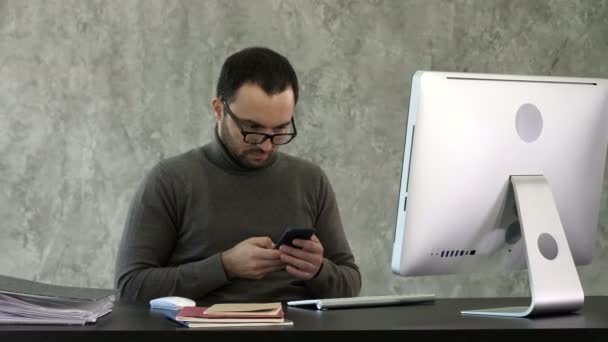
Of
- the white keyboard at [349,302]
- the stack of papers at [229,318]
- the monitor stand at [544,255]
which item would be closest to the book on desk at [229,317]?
the stack of papers at [229,318]

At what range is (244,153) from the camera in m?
2.29

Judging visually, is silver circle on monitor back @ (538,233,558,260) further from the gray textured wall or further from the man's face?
the gray textured wall

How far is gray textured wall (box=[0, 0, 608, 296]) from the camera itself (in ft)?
9.79

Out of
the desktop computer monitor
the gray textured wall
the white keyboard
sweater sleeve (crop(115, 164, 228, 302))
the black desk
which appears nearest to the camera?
the black desk


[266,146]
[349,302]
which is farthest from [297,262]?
[266,146]

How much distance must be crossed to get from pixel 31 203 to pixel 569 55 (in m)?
2.02

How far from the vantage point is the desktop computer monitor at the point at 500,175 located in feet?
5.12

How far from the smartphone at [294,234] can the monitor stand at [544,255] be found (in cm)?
36

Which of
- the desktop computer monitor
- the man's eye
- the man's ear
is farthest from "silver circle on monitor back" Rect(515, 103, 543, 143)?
the man's ear

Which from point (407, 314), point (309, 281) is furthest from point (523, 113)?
point (309, 281)

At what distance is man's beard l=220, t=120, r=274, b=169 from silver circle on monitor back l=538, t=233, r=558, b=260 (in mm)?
826

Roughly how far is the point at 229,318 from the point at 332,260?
101cm

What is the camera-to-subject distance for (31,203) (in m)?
2.99

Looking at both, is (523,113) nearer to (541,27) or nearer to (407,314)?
(407,314)
